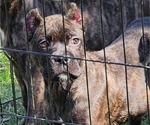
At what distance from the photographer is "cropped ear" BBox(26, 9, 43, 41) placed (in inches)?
176

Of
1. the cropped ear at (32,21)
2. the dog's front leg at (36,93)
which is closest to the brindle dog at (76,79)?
the cropped ear at (32,21)

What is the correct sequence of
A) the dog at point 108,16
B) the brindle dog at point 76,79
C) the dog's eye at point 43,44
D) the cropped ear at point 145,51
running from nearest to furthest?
the brindle dog at point 76,79
the dog's eye at point 43,44
the cropped ear at point 145,51
the dog at point 108,16

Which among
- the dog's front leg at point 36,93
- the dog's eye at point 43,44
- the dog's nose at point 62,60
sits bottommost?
the dog's front leg at point 36,93

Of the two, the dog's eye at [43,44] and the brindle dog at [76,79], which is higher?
the dog's eye at [43,44]

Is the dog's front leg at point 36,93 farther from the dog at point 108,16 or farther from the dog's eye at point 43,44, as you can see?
the dog at point 108,16

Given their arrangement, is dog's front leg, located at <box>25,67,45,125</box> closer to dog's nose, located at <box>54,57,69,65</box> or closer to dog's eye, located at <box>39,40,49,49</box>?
dog's eye, located at <box>39,40,49,49</box>

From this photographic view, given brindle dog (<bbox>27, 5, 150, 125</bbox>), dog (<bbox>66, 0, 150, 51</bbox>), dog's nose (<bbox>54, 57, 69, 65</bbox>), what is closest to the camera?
dog's nose (<bbox>54, 57, 69, 65</bbox>)

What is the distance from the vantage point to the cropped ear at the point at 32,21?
446cm

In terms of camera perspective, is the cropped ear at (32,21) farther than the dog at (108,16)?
No

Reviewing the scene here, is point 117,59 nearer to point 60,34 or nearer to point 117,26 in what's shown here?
point 60,34

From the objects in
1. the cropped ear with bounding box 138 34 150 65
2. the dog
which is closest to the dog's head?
the cropped ear with bounding box 138 34 150 65

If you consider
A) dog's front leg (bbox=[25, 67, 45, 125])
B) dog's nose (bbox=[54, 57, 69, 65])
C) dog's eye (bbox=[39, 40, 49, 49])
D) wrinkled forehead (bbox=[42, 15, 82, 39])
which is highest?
wrinkled forehead (bbox=[42, 15, 82, 39])

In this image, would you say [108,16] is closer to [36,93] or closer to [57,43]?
[36,93]

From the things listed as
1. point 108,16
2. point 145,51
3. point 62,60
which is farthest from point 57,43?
point 108,16
